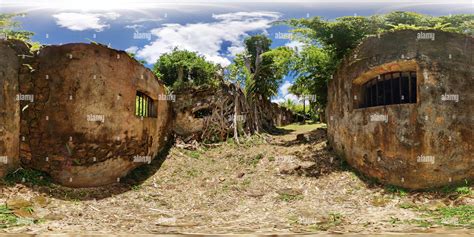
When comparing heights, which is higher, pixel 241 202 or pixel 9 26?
pixel 9 26

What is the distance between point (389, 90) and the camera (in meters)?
10.1

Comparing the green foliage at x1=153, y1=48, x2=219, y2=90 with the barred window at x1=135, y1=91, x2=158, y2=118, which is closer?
the barred window at x1=135, y1=91, x2=158, y2=118

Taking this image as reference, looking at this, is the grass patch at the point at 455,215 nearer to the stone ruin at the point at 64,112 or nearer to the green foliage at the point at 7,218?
the green foliage at the point at 7,218

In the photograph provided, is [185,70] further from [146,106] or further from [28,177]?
[28,177]

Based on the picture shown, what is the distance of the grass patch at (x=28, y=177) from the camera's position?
8.27 meters

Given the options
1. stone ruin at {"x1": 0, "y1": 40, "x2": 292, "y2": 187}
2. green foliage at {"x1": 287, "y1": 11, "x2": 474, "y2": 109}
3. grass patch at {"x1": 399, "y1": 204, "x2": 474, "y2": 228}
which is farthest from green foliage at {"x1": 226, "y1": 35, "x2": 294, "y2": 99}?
grass patch at {"x1": 399, "y1": 204, "x2": 474, "y2": 228}

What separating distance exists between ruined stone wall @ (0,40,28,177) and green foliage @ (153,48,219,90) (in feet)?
26.0

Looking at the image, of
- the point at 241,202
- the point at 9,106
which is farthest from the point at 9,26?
the point at 241,202

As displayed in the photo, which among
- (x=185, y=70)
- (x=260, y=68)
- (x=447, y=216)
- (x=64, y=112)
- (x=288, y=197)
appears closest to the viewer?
(x=447, y=216)

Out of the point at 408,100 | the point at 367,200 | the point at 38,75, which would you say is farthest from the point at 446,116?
the point at 38,75

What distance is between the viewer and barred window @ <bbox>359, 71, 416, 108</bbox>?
9.59 meters

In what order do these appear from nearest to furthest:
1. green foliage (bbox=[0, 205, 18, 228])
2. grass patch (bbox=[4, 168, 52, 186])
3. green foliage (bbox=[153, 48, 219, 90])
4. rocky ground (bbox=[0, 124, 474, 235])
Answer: green foliage (bbox=[0, 205, 18, 228])
rocky ground (bbox=[0, 124, 474, 235])
grass patch (bbox=[4, 168, 52, 186])
green foliage (bbox=[153, 48, 219, 90])

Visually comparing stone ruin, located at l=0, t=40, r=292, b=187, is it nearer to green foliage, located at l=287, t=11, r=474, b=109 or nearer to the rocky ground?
the rocky ground

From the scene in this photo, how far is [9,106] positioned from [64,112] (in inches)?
50.4
